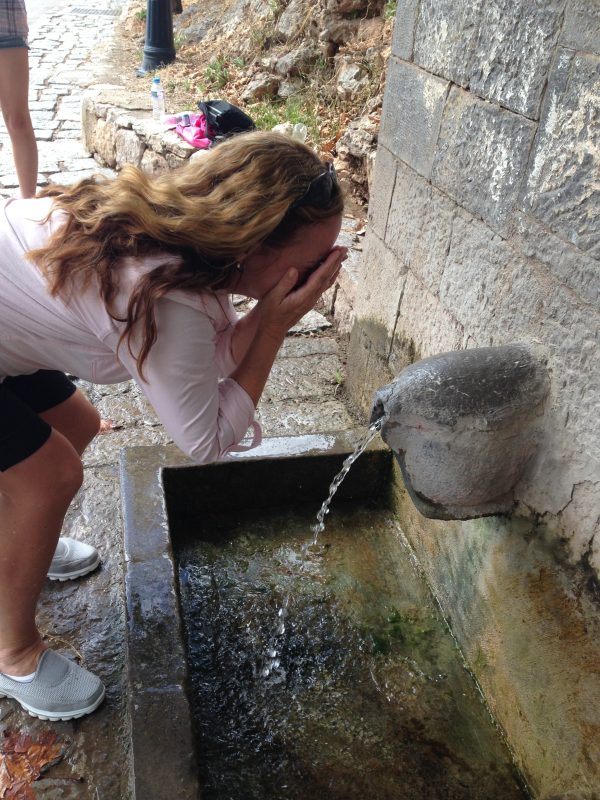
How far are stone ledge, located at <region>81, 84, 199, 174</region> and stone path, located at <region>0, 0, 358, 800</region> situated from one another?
3.09 feet

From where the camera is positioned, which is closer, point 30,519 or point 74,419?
point 30,519

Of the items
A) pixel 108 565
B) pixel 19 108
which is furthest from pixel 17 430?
pixel 19 108

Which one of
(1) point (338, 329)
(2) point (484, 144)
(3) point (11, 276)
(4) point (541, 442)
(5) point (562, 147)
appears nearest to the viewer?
(3) point (11, 276)

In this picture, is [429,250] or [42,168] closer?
[429,250]

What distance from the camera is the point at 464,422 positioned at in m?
1.72

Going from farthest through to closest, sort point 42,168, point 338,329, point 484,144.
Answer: point 42,168 < point 338,329 < point 484,144

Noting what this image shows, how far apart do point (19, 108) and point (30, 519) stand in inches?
111

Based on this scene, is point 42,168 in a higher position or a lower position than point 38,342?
lower

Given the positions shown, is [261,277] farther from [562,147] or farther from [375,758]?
[375,758]

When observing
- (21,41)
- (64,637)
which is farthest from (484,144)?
(21,41)

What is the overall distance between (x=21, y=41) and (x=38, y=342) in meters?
2.58

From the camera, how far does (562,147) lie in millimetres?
1662

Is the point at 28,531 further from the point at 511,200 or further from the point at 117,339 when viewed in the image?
the point at 511,200

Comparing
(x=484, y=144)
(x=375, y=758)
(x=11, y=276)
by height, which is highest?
(x=484, y=144)
